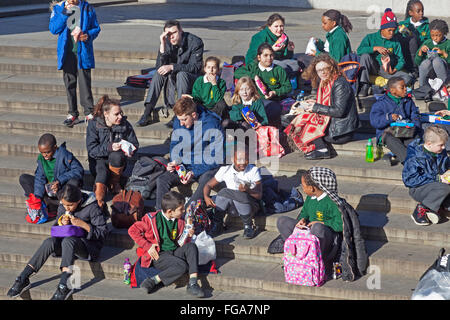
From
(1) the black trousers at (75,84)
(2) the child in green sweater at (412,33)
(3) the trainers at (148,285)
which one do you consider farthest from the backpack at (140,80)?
(3) the trainers at (148,285)

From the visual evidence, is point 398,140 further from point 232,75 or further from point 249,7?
point 249,7

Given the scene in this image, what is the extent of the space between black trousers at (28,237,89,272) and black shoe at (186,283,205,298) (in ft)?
4.47

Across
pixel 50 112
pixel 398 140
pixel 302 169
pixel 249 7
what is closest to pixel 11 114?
pixel 50 112

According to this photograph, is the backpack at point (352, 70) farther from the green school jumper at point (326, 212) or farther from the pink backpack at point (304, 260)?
the pink backpack at point (304, 260)

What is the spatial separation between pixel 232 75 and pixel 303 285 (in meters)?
4.89

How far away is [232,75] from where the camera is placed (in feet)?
44.8

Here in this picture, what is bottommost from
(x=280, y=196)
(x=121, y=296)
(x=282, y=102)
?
(x=121, y=296)

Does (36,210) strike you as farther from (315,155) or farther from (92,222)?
(315,155)

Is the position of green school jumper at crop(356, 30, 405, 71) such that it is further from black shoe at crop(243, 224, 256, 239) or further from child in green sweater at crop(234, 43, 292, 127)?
black shoe at crop(243, 224, 256, 239)

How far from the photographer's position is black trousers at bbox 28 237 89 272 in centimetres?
1005

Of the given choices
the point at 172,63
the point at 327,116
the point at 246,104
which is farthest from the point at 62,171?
the point at 327,116

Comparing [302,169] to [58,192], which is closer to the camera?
[58,192]

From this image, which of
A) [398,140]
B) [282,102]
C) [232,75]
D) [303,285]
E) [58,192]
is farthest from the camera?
[232,75]

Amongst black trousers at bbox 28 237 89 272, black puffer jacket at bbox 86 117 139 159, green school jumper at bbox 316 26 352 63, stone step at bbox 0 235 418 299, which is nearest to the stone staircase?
stone step at bbox 0 235 418 299
